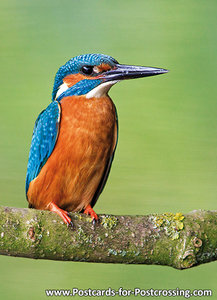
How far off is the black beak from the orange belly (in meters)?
0.17

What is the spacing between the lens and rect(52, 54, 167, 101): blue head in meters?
2.00

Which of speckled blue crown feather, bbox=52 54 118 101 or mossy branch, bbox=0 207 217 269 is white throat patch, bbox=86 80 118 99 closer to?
speckled blue crown feather, bbox=52 54 118 101

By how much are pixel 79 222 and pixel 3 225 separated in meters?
0.35

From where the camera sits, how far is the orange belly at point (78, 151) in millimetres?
2082

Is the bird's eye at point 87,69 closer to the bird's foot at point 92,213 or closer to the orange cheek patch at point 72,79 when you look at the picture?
the orange cheek patch at point 72,79

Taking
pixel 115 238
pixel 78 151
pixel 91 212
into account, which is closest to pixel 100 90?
pixel 78 151

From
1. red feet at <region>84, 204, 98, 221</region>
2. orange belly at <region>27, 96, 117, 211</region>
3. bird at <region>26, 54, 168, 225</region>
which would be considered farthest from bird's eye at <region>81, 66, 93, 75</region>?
red feet at <region>84, 204, 98, 221</region>

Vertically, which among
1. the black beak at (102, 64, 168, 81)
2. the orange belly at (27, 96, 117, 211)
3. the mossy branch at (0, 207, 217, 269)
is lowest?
the mossy branch at (0, 207, 217, 269)

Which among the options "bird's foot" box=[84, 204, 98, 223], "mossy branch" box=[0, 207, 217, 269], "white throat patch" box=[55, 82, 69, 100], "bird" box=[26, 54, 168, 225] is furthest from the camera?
"white throat patch" box=[55, 82, 69, 100]

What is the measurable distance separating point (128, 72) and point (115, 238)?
754 millimetres

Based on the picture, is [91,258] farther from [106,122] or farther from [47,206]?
[106,122]

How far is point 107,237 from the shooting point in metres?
1.84

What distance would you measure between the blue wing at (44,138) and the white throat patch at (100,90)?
174 mm

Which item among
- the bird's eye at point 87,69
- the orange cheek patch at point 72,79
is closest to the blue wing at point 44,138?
the orange cheek patch at point 72,79
